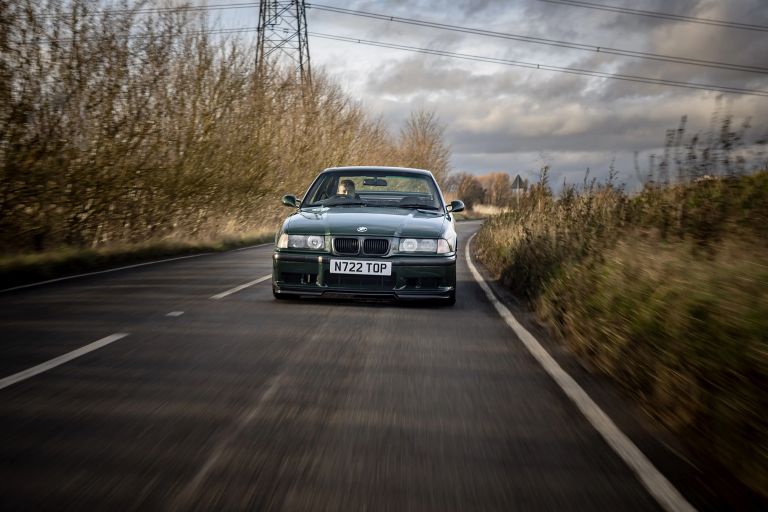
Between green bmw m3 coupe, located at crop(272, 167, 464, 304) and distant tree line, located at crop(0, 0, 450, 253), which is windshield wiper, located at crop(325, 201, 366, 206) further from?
distant tree line, located at crop(0, 0, 450, 253)

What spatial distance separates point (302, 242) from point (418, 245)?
4.05ft

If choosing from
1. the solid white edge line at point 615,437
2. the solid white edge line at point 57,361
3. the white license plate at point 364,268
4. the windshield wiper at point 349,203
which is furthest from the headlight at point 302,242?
the solid white edge line at point 615,437

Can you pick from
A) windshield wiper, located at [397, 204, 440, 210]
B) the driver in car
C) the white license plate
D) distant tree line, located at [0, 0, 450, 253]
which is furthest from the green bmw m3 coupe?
distant tree line, located at [0, 0, 450, 253]

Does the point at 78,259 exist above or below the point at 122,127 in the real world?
below

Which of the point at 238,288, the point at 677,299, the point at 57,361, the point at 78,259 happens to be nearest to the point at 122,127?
the point at 78,259

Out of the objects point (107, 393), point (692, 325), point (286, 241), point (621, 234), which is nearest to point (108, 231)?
point (286, 241)

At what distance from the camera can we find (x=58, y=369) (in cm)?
504

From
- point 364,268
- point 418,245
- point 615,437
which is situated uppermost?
point 418,245

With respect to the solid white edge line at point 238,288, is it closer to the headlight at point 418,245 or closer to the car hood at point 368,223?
the car hood at point 368,223

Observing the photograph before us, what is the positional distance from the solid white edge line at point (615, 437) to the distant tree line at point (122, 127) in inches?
430

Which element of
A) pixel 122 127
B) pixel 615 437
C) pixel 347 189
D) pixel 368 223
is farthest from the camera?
pixel 122 127

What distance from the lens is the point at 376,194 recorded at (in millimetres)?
10633

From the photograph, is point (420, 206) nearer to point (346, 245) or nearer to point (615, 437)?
point (346, 245)

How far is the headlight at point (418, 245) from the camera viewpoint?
8.21 m
